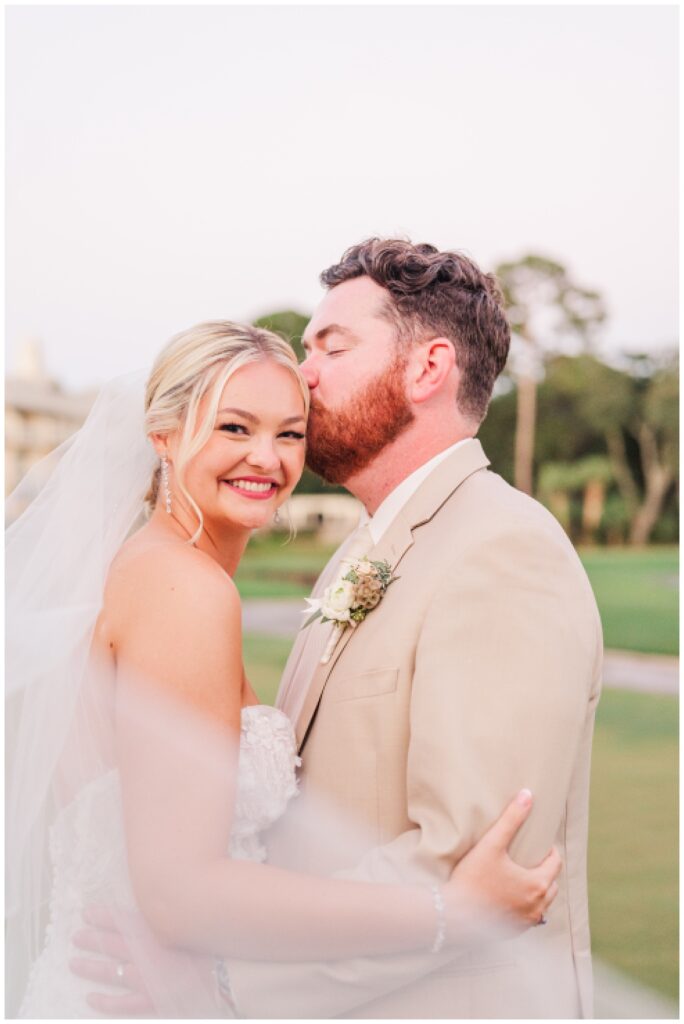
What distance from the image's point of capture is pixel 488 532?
241 cm

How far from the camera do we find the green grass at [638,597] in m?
18.7

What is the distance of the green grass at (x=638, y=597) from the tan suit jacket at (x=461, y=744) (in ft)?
51.4

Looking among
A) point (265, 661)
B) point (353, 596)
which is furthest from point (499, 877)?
point (265, 661)

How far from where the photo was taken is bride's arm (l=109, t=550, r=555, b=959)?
220cm

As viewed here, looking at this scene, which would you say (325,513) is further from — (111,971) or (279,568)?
(111,971)

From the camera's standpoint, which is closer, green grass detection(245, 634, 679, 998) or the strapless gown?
the strapless gown

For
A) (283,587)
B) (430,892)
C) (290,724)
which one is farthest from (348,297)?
(283,587)

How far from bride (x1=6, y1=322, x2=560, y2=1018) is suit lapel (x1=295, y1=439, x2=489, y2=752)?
0.34 ft

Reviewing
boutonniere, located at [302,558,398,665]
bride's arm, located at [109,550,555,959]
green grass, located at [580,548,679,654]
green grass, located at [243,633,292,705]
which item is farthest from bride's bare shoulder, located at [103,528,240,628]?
green grass, located at [580,548,679,654]

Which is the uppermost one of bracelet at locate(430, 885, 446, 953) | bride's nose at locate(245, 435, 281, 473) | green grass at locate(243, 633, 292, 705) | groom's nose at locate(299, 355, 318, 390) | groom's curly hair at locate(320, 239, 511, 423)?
groom's curly hair at locate(320, 239, 511, 423)

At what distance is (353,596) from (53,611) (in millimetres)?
805

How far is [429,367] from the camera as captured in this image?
2906 millimetres

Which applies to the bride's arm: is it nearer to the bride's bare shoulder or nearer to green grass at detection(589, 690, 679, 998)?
the bride's bare shoulder

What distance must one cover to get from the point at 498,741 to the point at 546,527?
0.53 metres
